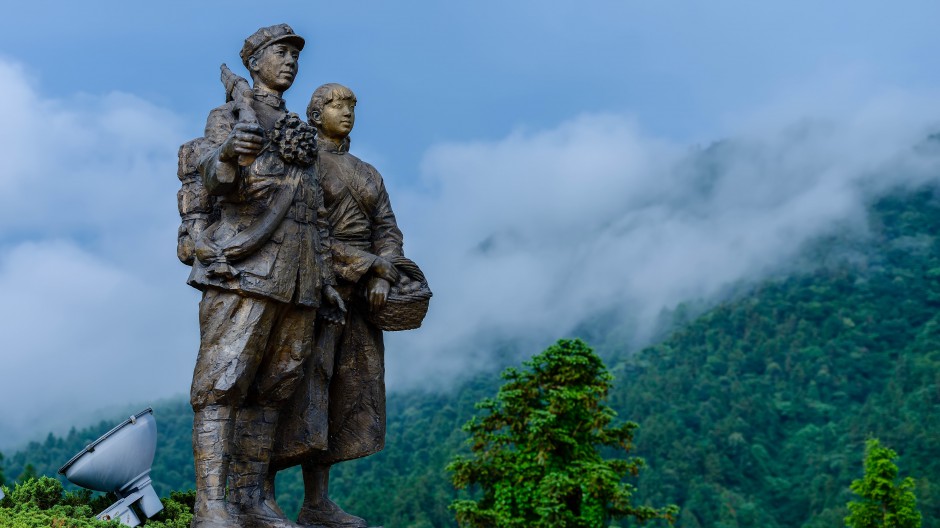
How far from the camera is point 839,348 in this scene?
148ft

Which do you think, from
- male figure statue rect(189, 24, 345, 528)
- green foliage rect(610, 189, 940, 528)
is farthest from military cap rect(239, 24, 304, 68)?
green foliage rect(610, 189, 940, 528)

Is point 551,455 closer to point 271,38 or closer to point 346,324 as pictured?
point 346,324

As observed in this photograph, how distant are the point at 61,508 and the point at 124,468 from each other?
1.56ft

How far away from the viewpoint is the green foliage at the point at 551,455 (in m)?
20.3

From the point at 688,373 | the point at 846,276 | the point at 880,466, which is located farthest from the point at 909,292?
the point at 880,466

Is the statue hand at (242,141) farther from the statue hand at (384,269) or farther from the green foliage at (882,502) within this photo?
the green foliage at (882,502)

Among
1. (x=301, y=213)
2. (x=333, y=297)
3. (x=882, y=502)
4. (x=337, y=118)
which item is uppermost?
(x=882, y=502)

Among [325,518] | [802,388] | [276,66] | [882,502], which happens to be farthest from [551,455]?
[802,388]

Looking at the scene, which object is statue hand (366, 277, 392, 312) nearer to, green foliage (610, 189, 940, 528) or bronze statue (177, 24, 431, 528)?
bronze statue (177, 24, 431, 528)

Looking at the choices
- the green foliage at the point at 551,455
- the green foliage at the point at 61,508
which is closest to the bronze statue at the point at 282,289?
the green foliage at the point at 61,508

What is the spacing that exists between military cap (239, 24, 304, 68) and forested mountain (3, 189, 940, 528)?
1538 centimetres

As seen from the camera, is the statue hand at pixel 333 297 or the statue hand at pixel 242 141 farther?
the statue hand at pixel 333 297

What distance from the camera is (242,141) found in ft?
25.7

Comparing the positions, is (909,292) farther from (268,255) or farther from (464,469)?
(268,255)
